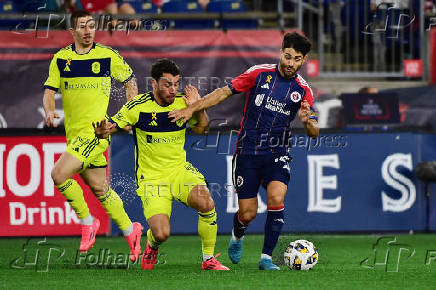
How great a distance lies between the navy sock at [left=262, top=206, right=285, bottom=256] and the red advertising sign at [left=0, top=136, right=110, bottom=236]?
13.6ft

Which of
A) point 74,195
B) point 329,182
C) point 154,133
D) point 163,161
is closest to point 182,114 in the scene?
point 154,133

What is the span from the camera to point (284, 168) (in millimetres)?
8680

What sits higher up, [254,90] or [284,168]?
[254,90]

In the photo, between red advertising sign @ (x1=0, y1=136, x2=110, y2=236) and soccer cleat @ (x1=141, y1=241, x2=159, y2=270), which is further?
red advertising sign @ (x1=0, y1=136, x2=110, y2=236)

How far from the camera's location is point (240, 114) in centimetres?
1336

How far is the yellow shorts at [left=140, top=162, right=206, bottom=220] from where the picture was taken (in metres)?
8.40

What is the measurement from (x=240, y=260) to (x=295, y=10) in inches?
269

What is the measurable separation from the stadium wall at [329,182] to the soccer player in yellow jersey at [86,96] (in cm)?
247

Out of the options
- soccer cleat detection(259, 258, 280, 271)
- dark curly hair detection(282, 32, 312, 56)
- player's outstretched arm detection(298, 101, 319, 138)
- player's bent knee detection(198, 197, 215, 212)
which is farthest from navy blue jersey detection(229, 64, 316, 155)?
soccer cleat detection(259, 258, 280, 271)

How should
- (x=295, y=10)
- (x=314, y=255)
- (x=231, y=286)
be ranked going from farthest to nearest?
(x=295, y=10)
(x=314, y=255)
(x=231, y=286)

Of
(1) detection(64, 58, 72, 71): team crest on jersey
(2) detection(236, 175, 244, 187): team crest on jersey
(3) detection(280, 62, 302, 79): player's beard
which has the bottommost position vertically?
(2) detection(236, 175, 244, 187): team crest on jersey

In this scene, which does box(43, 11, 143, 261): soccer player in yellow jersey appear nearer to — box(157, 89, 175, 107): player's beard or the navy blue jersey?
box(157, 89, 175, 107): player's beard

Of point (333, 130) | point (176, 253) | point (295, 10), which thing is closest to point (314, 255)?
point (176, 253)

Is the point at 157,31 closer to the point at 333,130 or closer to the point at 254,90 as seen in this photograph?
the point at 333,130
